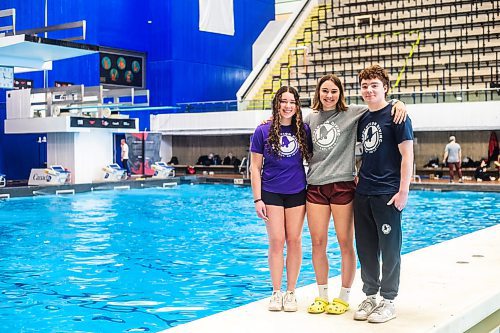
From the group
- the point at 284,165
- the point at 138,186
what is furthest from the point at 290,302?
the point at 138,186

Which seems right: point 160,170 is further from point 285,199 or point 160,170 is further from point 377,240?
point 377,240

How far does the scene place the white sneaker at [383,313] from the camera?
13.1 feet

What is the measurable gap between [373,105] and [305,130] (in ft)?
1.49

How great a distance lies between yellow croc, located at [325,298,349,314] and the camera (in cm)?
420

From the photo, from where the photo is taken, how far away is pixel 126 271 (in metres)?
7.45

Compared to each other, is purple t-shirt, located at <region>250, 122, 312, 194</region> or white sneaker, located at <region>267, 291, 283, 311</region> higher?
purple t-shirt, located at <region>250, 122, 312, 194</region>

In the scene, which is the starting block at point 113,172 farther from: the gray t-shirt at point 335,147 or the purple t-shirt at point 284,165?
the gray t-shirt at point 335,147

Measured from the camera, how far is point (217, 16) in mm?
26203

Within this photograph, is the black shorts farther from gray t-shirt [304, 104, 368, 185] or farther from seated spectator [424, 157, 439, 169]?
seated spectator [424, 157, 439, 169]

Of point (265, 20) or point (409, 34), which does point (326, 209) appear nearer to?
point (409, 34)

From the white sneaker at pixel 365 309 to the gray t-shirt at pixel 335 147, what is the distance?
0.74 meters

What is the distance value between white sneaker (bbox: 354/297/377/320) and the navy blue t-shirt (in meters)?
0.66

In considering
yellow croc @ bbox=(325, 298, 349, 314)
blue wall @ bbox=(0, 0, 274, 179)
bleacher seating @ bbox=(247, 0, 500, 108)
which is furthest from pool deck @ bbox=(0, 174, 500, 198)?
yellow croc @ bbox=(325, 298, 349, 314)

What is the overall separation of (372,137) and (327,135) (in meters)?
0.30
